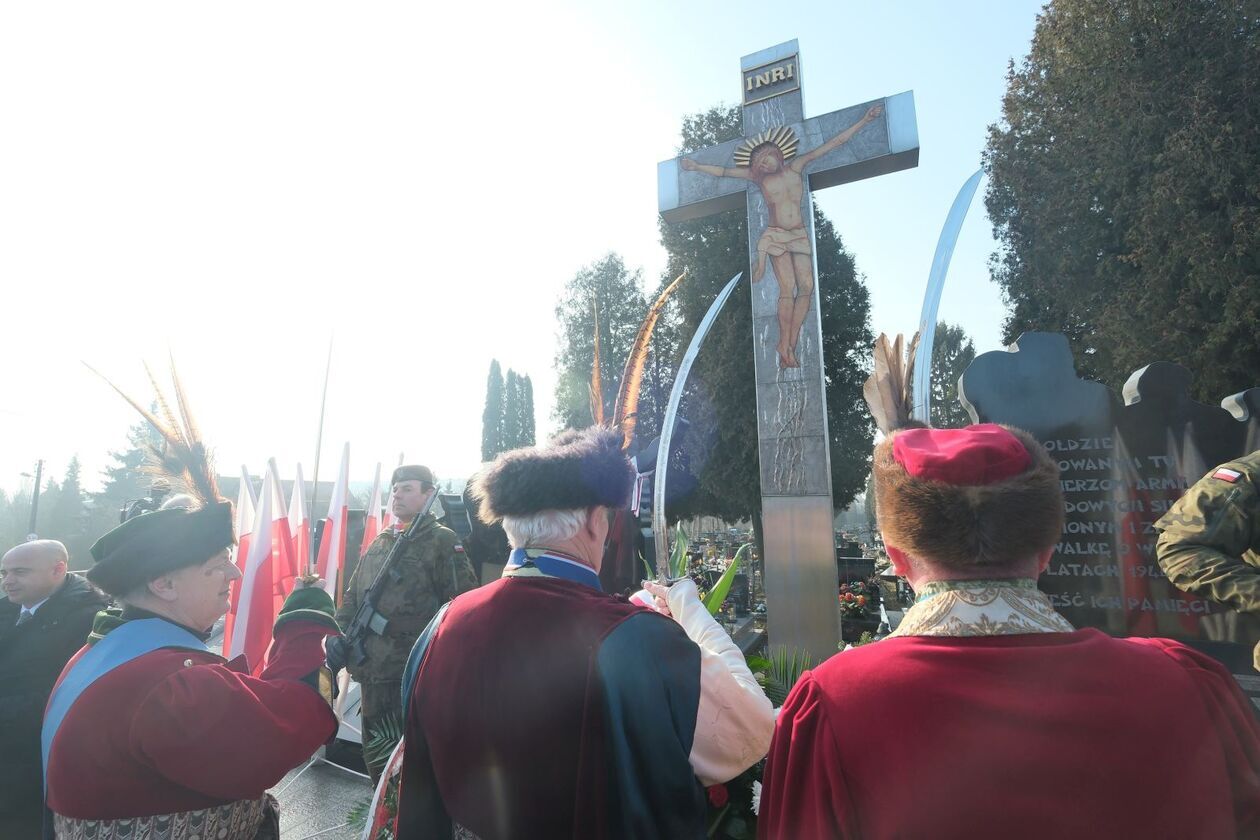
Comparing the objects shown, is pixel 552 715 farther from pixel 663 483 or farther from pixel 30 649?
pixel 30 649

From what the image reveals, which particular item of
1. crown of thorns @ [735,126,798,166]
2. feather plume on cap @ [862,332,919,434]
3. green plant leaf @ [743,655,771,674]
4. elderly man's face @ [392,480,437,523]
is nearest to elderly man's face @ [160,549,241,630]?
feather plume on cap @ [862,332,919,434]

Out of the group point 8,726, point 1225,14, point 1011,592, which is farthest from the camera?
point 1225,14

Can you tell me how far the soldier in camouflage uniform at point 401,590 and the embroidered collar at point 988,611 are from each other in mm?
3256

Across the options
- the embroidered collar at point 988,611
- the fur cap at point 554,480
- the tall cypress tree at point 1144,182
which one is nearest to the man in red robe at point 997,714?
the embroidered collar at point 988,611

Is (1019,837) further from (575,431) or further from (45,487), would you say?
(45,487)

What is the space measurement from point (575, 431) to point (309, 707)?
1072 millimetres

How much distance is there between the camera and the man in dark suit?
8.77 ft

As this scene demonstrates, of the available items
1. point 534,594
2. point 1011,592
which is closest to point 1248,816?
point 1011,592

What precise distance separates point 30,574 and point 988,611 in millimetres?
4102

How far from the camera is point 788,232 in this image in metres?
6.41

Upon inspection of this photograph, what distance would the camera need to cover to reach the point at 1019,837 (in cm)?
89

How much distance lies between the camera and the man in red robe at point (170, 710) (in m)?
1.55

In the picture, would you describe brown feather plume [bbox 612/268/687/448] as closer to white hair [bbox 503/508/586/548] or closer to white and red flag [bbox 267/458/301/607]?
white hair [bbox 503/508/586/548]

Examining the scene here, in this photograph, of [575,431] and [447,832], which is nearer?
[447,832]
